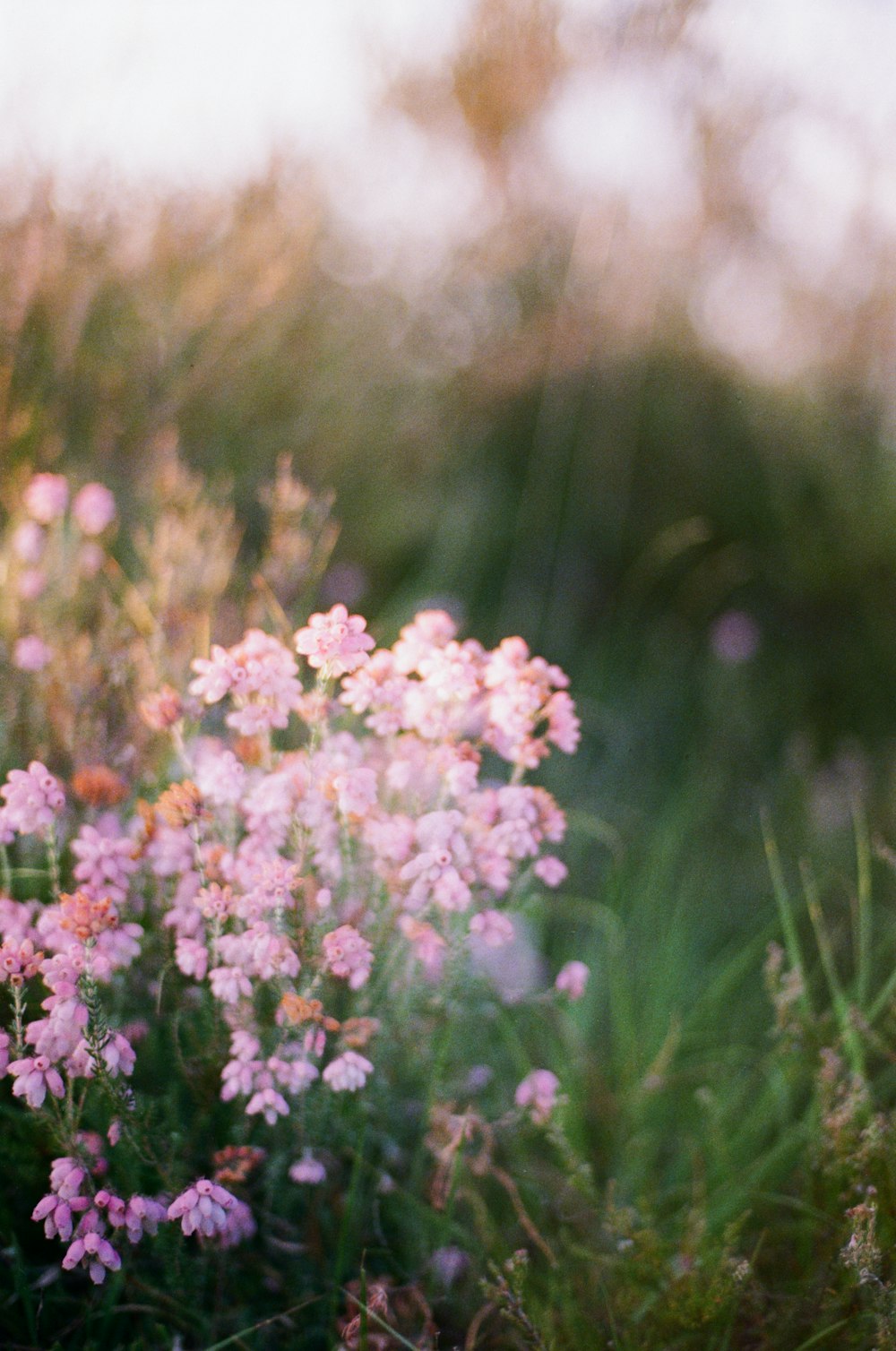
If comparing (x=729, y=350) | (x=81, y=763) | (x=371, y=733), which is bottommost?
(x=81, y=763)

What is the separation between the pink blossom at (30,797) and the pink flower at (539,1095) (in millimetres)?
857

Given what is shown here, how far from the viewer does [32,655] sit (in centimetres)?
193

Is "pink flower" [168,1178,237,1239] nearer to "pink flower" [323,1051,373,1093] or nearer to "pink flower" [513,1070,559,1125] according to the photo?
"pink flower" [323,1051,373,1093]

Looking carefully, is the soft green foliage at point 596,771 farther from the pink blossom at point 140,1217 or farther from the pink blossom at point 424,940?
the pink blossom at point 424,940

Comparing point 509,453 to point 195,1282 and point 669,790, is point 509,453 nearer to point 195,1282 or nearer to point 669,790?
point 669,790

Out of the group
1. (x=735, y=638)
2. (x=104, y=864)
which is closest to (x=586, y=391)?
(x=735, y=638)

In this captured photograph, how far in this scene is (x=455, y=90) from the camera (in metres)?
3.99

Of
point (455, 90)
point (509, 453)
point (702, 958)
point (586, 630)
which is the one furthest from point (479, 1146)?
point (455, 90)

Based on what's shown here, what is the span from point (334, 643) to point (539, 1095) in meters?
0.83

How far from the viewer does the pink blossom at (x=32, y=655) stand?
1.92 metres

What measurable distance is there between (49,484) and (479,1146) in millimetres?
1619

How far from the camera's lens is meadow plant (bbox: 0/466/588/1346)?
123cm

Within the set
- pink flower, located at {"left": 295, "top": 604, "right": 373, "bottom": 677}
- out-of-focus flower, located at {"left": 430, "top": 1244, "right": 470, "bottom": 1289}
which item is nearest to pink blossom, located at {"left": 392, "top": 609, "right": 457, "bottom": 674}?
pink flower, located at {"left": 295, "top": 604, "right": 373, "bottom": 677}

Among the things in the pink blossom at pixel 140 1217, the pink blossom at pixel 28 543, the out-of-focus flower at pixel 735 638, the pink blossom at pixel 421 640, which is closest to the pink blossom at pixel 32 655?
the pink blossom at pixel 28 543
